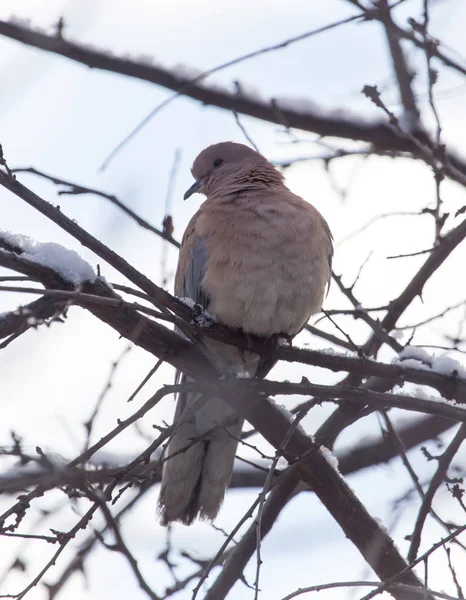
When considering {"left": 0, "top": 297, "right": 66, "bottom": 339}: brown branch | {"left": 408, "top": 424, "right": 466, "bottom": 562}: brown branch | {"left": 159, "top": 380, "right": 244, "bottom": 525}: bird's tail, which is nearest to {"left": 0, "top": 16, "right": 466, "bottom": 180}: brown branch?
{"left": 159, "top": 380, "right": 244, "bottom": 525}: bird's tail

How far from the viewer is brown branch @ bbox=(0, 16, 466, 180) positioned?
4.52m

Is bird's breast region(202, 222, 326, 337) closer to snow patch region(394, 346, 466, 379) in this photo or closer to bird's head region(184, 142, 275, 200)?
snow patch region(394, 346, 466, 379)

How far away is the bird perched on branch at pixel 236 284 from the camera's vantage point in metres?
3.79

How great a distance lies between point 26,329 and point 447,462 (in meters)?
1.76

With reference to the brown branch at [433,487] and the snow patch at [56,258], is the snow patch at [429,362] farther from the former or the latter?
the snow patch at [56,258]

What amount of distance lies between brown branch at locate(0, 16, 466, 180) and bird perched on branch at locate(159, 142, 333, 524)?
45 centimetres

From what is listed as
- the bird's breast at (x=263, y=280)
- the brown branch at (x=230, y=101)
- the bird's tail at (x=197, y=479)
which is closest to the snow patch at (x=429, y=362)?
the bird's breast at (x=263, y=280)

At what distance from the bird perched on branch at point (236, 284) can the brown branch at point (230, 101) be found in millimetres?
447

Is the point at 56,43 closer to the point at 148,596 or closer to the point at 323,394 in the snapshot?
the point at 323,394

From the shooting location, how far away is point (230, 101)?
4.62 meters

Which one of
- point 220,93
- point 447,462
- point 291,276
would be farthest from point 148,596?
point 220,93

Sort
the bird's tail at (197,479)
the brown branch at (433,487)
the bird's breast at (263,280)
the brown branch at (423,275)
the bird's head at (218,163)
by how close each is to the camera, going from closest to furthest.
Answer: the brown branch at (433,487)
the brown branch at (423,275)
the bird's breast at (263,280)
the bird's tail at (197,479)
the bird's head at (218,163)


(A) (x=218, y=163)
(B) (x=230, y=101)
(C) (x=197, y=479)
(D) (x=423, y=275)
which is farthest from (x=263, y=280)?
(A) (x=218, y=163)

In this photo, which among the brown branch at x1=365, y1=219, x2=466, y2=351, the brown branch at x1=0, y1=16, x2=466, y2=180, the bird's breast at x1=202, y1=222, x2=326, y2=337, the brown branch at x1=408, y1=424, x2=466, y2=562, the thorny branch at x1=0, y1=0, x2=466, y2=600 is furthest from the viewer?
the brown branch at x1=0, y1=16, x2=466, y2=180
